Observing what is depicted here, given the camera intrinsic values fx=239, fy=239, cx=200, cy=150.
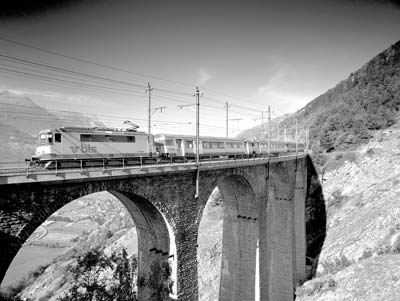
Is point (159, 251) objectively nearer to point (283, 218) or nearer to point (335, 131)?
point (283, 218)

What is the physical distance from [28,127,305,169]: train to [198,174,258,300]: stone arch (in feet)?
12.4

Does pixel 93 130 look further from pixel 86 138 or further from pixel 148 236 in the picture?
pixel 148 236

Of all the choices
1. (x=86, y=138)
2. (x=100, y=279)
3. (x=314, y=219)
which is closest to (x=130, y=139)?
(x=86, y=138)

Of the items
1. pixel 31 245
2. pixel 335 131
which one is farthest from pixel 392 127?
pixel 31 245

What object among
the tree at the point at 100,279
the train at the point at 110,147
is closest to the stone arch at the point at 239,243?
the train at the point at 110,147

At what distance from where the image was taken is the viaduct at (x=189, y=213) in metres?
6.94

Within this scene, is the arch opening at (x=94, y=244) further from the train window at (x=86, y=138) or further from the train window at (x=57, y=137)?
the train window at (x=57, y=137)

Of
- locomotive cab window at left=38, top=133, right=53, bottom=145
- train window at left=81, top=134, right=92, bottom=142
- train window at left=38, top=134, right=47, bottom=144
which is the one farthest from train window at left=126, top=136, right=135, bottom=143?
train window at left=38, top=134, right=47, bottom=144

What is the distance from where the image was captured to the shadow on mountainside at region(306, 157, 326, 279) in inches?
1126

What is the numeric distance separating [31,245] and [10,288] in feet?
147

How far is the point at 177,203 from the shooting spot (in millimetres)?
11148

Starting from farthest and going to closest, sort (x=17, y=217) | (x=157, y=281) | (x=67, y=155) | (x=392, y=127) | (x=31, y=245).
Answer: (x=31, y=245) < (x=392, y=127) < (x=67, y=155) < (x=157, y=281) < (x=17, y=217)

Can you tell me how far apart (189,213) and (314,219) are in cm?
2798

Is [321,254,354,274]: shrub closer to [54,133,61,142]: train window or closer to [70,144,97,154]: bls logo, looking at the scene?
[70,144,97,154]: bls logo
